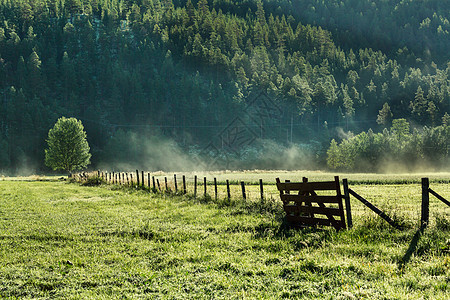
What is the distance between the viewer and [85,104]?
563 ft

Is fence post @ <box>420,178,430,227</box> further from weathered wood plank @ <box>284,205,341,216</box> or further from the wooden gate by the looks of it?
weathered wood plank @ <box>284,205,341,216</box>

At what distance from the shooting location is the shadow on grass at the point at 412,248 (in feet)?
31.4

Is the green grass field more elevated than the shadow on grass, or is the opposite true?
the shadow on grass

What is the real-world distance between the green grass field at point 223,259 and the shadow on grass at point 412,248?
0.09 ft

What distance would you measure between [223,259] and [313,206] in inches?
209

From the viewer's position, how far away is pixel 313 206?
14789mm

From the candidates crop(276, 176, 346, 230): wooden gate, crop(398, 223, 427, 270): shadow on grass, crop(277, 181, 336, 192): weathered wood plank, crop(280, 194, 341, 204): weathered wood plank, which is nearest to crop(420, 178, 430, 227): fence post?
crop(398, 223, 427, 270): shadow on grass

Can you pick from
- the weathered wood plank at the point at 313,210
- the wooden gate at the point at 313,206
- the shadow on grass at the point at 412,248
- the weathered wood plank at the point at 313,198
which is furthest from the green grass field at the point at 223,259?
the weathered wood plank at the point at 313,198

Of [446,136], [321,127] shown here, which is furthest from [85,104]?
[446,136]

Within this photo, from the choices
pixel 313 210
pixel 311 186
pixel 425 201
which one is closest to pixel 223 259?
pixel 313 210

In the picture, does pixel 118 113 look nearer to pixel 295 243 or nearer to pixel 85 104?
pixel 85 104

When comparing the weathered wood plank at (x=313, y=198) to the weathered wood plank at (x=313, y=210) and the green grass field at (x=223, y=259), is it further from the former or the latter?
the green grass field at (x=223, y=259)

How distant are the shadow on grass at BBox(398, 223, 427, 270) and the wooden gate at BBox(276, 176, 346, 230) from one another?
2323 mm

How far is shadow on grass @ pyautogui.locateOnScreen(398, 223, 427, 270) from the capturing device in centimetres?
958
